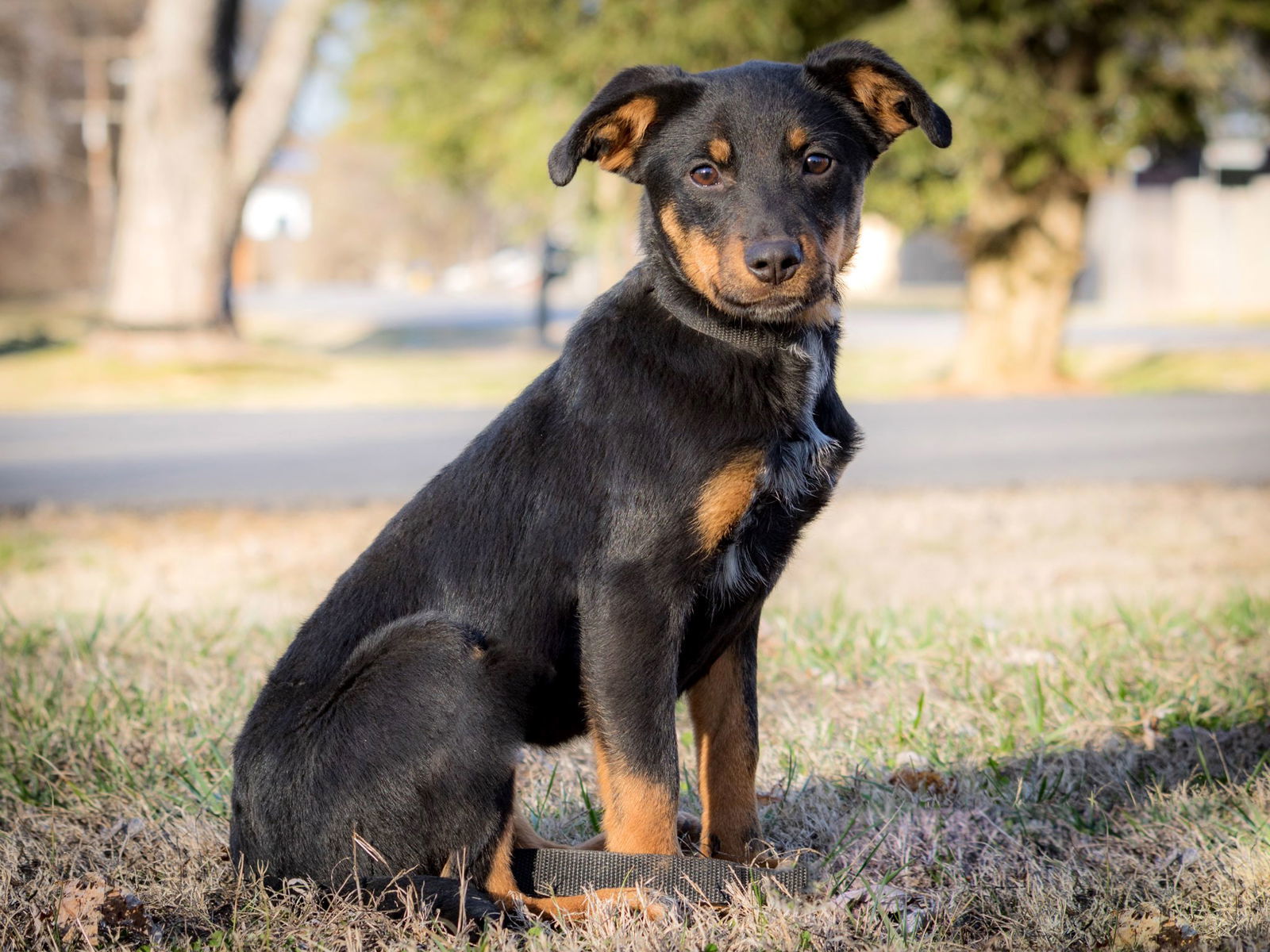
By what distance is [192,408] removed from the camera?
14.7 m

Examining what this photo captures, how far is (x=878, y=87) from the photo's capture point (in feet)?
11.1

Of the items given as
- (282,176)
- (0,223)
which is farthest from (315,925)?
(282,176)

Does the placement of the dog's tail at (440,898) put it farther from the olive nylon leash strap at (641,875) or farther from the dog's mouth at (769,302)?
the dog's mouth at (769,302)

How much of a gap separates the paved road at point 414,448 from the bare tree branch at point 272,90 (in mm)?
5229

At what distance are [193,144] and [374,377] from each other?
386cm

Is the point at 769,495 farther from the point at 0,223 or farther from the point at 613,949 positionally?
the point at 0,223

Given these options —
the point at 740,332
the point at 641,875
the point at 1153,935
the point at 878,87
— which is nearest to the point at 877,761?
the point at 1153,935

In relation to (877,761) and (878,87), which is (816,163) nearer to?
(878,87)

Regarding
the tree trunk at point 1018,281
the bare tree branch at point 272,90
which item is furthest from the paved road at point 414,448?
the bare tree branch at point 272,90

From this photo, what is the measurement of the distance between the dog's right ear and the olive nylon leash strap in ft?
5.15

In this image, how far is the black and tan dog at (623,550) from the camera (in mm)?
2795

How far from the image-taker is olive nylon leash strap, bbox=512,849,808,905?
2846 mm

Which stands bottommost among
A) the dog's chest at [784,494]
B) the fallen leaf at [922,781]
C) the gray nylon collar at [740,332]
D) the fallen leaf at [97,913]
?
the fallen leaf at [97,913]

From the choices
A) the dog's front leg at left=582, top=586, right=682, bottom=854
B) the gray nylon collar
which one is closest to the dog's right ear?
the gray nylon collar
